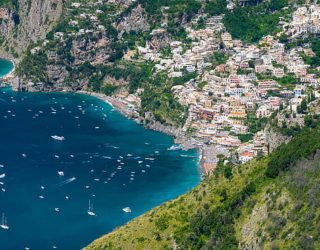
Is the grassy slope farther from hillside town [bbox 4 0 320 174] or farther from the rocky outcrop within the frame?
the rocky outcrop

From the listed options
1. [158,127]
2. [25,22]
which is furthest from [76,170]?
[25,22]

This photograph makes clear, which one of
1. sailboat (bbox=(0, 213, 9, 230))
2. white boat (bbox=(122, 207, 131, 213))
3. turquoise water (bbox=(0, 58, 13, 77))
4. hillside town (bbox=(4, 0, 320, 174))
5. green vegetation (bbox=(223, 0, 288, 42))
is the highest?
green vegetation (bbox=(223, 0, 288, 42))

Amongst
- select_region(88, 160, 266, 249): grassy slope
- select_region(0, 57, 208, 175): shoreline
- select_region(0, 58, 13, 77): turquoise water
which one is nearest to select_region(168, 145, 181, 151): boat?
select_region(0, 57, 208, 175): shoreline

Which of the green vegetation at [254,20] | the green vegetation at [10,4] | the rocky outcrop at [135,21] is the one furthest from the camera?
the green vegetation at [10,4]

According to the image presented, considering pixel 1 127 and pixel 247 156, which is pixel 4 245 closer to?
pixel 247 156

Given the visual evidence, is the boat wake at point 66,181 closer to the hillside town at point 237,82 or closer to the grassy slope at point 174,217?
the hillside town at point 237,82

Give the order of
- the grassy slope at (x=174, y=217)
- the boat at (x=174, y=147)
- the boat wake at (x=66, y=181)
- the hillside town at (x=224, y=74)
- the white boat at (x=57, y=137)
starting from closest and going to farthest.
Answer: the grassy slope at (x=174, y=217), the boat wake at (x=66, y=181), the hillside town at (x=224, y=74), the boat at (x=174, y=147), the white boat at (x=57, y=137)

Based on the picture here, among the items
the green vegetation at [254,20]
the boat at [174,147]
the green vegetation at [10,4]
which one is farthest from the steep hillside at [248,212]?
the green vegetation at [10,4]
